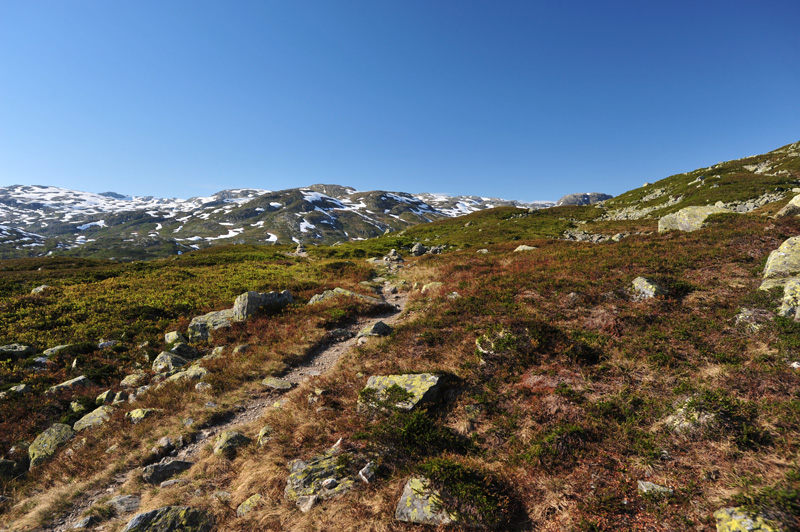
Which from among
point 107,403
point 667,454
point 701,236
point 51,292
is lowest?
point 107,403

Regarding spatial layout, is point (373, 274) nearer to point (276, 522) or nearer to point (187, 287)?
point (187, 287)

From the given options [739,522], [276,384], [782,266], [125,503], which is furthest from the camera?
[782,266]

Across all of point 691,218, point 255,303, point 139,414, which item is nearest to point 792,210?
point 691,218

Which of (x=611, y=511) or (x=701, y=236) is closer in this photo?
(x=611, y=511)

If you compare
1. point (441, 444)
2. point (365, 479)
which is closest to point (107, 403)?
point (365, 479)

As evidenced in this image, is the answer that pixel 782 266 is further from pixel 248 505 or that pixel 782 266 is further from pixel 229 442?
pixel 229 442

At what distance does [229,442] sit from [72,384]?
10.2m

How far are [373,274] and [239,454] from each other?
83.8 ft

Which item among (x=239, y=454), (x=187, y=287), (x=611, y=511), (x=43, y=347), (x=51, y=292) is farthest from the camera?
(x=187, y=287)

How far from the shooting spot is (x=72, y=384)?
13.3 metres

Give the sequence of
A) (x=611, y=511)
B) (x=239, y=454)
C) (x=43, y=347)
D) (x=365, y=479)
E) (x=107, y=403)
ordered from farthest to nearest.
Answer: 1. (x=43, y=347)
2. (x=107, y=403)
3. (x=239, y=454)
4. (x=365, y=479)
5. (x=611, y=511)

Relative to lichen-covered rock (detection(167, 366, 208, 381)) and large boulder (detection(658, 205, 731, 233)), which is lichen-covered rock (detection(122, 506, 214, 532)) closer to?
lichen-covered rock (detection(167, 366, 208, 381))

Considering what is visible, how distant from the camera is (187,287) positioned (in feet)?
86.6

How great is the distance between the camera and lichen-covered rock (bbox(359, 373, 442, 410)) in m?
9.20
